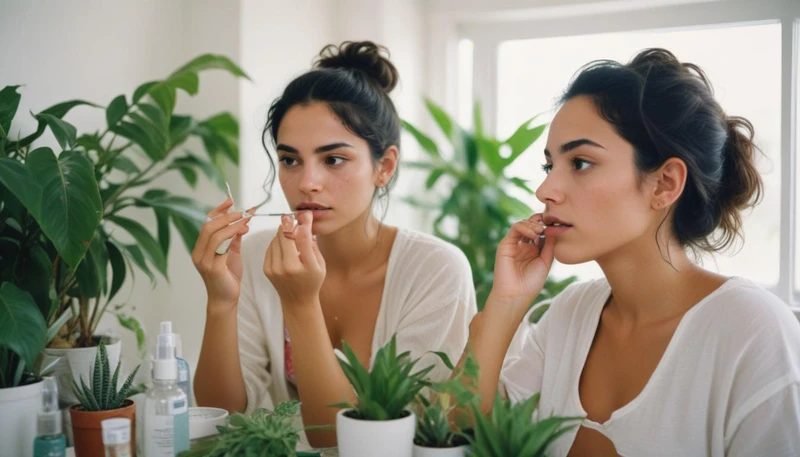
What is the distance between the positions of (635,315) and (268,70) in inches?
65.0

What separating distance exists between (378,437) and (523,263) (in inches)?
21.3

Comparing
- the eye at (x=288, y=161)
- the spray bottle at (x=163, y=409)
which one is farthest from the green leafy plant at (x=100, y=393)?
the eye at (x=288, y=161)

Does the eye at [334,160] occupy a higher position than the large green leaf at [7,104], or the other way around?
the large green leaf at [7,104]

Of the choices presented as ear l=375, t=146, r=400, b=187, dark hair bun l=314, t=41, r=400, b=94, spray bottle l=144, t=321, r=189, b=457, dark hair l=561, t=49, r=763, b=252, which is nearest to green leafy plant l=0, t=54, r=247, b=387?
spray bottle l=144, t=321, r=189, b=457

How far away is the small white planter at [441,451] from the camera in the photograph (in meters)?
1.02

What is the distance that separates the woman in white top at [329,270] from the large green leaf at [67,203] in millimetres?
234

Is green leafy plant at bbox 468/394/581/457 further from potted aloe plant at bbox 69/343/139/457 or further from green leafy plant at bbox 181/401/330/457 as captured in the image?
potted aloe plant at bbox 69/343/139/457

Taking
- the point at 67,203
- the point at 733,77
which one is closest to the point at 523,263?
the point at 67,203

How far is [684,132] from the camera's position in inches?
51.0

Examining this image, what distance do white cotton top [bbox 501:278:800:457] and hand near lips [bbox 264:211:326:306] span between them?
50 cm

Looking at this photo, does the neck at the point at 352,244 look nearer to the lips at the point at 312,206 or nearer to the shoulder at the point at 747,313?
the lips at the point at 312,206

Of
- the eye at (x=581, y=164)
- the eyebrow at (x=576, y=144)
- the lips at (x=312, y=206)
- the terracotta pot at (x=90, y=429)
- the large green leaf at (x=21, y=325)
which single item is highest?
the eyebrow at (x=576, y=144)

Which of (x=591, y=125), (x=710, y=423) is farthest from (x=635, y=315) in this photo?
(x=591, y=125)

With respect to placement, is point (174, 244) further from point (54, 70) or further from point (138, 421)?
point (138, 421)
